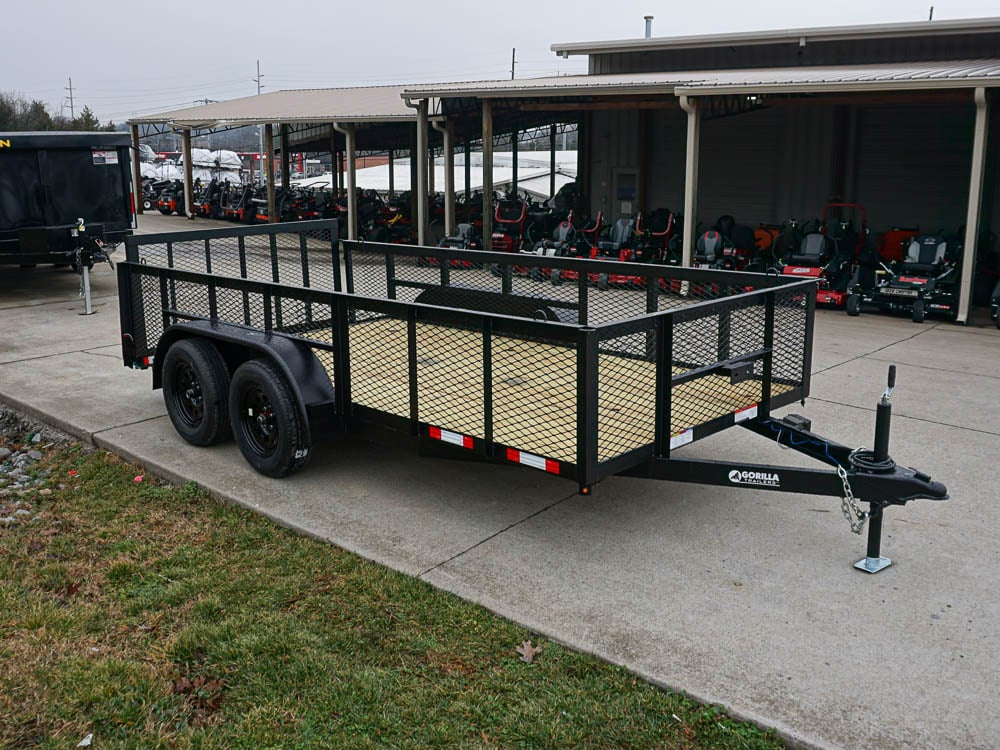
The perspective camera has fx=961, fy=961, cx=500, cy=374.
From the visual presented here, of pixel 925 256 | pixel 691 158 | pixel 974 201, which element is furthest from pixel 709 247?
pixel 974 201

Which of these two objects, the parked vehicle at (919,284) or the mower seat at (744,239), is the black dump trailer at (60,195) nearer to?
the mower seat at (744,239)

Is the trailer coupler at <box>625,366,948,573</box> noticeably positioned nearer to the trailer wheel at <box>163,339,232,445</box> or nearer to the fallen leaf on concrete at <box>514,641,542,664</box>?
the fallen leaf on concrete at <box>514,641,542,664</box>

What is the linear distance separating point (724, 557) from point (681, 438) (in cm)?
64

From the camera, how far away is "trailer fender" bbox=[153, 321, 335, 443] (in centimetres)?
571

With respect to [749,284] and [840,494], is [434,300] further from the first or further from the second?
[840,494]

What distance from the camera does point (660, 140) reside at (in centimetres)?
1952

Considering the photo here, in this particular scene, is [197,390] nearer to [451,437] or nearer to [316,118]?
[451,437]

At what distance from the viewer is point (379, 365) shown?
18.5ft

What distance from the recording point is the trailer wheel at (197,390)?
250 inches

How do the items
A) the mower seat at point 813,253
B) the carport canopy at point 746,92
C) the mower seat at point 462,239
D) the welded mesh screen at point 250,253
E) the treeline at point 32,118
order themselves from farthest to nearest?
the treeline at point 32,118 < the mower seat at point 462,239 < the mower seat at point 813,253 < the carport canopy at point 746,92 < the welded mesh screen at point 250,253

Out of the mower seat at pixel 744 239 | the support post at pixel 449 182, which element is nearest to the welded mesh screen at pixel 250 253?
the mower seat at pixel 744 239

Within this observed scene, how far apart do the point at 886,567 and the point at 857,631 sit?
737 mm

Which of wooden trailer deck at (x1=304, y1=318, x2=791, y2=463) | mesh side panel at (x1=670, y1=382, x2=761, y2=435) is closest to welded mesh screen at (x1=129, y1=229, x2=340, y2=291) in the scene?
wooden trailer deck at (x1=304, y1=318, x2=791, y2=463)

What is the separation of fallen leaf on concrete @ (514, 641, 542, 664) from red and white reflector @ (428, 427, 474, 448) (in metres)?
1.25
